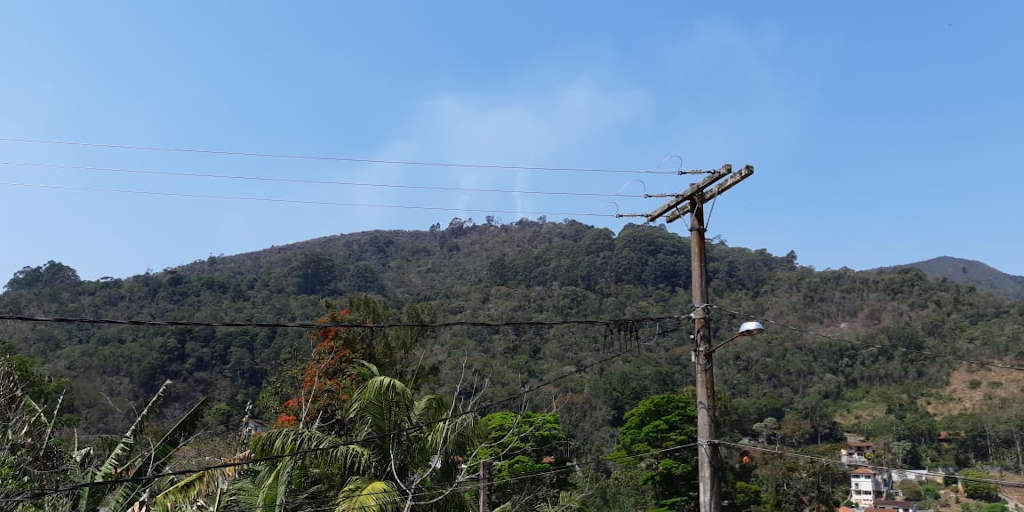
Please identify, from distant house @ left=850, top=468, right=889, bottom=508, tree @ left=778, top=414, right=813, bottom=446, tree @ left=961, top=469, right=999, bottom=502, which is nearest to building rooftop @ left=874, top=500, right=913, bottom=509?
distant house @ left=850, top=468, right=889, bottom=508

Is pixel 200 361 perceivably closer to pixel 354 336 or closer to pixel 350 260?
pixel 354 336

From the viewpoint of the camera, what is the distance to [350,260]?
547ft

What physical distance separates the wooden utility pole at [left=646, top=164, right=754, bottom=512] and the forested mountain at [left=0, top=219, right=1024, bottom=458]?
20.9m

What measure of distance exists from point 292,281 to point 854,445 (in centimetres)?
7162

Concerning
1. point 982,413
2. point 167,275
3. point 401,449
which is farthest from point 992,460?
point 167,275

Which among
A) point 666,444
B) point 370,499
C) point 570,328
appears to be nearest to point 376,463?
point 370,499

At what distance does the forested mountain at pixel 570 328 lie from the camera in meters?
64.7

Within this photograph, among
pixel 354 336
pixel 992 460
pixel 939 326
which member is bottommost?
pixel 992 460

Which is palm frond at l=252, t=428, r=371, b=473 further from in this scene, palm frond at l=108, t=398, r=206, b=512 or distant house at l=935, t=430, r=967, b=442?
distant house at l=935, t=430, r=967, b=442

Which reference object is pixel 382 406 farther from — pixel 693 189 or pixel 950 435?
pixel 950 435

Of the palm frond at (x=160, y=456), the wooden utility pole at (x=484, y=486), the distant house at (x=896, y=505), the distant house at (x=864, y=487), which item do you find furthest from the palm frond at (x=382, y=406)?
the distant house at (x=864, y=487)

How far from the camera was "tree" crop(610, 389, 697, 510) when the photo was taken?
3759cm

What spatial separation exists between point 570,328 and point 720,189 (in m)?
85.3

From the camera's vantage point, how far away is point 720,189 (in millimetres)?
10766
